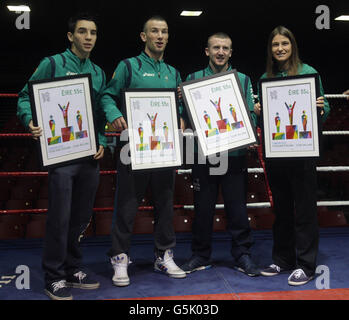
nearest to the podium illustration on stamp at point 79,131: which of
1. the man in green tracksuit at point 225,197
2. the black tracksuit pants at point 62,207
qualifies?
the black tracksuit pants at point 62,207

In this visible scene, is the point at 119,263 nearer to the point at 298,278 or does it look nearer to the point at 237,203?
the point at 237,203

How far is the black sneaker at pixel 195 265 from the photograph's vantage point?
6.96 ft

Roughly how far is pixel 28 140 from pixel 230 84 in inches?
230

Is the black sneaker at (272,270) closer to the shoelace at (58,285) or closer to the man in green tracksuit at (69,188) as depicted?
the man in green tracksuit at (69,188)

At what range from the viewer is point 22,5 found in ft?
21.7

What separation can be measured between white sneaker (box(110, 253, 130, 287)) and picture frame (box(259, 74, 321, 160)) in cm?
91

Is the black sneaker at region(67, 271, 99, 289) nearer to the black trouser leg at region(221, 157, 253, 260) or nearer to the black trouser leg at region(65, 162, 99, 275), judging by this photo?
the black trouser leg at region(65, 162, 99, 275)

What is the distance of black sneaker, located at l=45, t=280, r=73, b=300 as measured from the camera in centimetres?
174

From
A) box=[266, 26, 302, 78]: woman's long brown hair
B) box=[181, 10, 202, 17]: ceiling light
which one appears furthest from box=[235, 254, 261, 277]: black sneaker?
box=[181, 10, 202, 17]: ceiling light

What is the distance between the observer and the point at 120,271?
1.95 m

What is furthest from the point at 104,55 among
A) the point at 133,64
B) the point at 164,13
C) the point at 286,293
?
the point at 286,293

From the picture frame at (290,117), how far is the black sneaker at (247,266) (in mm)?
571

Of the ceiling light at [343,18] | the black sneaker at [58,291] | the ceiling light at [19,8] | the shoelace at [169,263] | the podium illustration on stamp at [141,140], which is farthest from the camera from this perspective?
the ceiling light at [343,18]

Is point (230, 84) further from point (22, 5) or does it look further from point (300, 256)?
point (22, 5)
